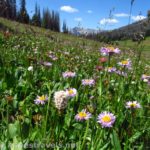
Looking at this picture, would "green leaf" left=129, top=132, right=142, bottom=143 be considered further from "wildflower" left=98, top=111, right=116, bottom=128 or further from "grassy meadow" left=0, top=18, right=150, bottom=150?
"wildflower" left=98, top=111, right=116, bottom=128

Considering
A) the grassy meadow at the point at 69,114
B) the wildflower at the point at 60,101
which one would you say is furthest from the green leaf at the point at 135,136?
the wildflower at the point at 60,101

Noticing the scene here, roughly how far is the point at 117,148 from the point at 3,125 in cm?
104

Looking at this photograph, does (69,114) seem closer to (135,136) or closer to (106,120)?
(135,136)

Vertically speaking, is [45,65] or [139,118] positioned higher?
[45,65]

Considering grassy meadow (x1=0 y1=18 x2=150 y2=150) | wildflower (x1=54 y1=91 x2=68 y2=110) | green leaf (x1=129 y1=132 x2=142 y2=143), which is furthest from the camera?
green leaf (x1=129 y1=132 x2=142 y2=143)

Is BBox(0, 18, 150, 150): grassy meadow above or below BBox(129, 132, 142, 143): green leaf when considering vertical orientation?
above

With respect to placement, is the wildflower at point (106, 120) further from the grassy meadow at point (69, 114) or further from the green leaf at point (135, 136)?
the green leaf at point (135, 136)

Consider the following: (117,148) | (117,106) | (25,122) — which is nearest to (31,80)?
(117,106)

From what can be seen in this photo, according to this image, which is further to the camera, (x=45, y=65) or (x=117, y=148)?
(x=45, y=65)

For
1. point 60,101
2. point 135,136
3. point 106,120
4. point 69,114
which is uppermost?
point 60,101

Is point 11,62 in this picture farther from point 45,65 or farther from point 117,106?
point 117,106

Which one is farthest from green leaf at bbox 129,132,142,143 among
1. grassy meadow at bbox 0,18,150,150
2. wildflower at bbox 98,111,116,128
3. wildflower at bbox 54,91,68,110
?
wildflower at bbox 54,91,68,110

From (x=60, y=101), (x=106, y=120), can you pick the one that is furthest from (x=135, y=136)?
(x=60, y=101)

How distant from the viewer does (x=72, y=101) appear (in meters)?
3.92
